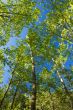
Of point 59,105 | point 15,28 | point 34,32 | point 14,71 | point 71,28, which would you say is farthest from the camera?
point 59,105

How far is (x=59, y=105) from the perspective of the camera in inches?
1556

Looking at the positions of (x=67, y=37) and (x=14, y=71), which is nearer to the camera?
(x=67, y=37)

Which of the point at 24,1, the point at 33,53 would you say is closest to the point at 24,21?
the point at 24,1

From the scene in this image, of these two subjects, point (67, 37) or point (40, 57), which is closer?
point (67, 37)

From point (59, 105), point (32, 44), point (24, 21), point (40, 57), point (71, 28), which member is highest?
point (24, 21)

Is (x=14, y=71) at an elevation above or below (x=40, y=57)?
below

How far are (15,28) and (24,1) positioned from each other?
3.42 m

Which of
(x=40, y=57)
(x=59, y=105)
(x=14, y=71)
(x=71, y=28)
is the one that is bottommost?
(x=59, y=105)

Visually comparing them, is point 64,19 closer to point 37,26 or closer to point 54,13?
point 54,13

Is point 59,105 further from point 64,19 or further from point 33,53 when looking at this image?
point 64,19

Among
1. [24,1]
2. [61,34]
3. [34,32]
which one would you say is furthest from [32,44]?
[24,1]

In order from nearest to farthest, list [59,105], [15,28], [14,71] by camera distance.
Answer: [15,28] < [14,71] < [59,105]

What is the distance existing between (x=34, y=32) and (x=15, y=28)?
131 inches

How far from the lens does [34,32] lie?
2094 centimetres
